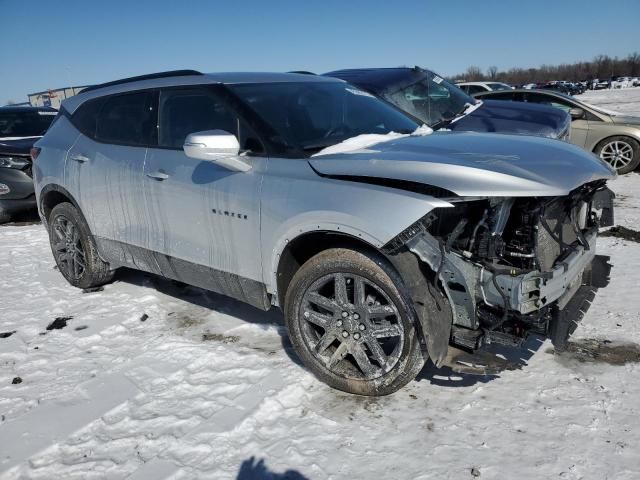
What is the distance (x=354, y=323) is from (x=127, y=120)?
256 cm

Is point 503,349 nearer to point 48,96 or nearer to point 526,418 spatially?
point 526,418

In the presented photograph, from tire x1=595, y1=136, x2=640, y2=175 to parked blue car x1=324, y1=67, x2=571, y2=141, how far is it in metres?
2.89

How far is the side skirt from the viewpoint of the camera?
3303mm

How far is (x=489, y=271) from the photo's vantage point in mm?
2510

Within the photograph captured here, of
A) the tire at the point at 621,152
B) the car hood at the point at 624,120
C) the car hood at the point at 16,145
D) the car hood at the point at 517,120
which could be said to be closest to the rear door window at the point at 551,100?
the car hood at the point at 624,120

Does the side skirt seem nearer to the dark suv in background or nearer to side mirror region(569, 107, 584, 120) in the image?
the dark suv in background

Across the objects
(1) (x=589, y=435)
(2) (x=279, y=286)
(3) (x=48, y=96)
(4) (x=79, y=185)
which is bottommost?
(1) (x=589, y=435)

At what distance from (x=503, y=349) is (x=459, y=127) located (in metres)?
3.73

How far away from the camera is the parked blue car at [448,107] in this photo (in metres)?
6.21

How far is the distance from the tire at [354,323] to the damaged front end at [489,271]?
0.15m

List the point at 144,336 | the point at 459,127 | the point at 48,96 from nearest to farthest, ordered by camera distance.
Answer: the point at 144,336, the point at 459,127, the point at 48,96

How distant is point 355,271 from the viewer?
2.73m

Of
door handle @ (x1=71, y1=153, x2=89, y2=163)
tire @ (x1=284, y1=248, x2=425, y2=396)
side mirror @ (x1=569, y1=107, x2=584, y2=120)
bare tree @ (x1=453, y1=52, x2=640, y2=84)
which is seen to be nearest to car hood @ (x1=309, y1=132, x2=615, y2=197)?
tire @ (x1=284, y1=248, x2=425, y2=396)

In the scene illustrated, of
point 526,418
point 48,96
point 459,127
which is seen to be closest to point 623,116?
point 459,127
